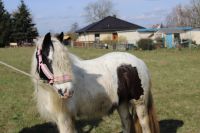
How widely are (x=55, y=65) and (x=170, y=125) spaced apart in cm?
390

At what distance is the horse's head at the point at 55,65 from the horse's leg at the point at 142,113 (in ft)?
5.74

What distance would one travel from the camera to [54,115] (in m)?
5.25

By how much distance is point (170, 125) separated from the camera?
765cm

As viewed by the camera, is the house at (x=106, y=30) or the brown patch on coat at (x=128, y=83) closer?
the brown patch on coat at (x=128, y=83)

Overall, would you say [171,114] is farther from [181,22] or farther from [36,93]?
[181,22]

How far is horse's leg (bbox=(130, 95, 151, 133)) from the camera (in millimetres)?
5980

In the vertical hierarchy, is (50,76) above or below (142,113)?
above

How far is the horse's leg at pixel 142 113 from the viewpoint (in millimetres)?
5980

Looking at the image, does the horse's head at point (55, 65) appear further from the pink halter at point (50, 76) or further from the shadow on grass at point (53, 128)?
the shadow on grass at point (53, 128)

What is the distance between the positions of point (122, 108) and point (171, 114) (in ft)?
9.29

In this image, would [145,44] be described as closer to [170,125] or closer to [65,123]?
[170,125]

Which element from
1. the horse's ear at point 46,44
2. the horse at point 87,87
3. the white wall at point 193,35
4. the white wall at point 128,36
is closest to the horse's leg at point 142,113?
the horse at point 87,87

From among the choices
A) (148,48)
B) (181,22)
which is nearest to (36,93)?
(148,48)

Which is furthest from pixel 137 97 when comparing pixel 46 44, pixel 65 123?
pixel 46 44
